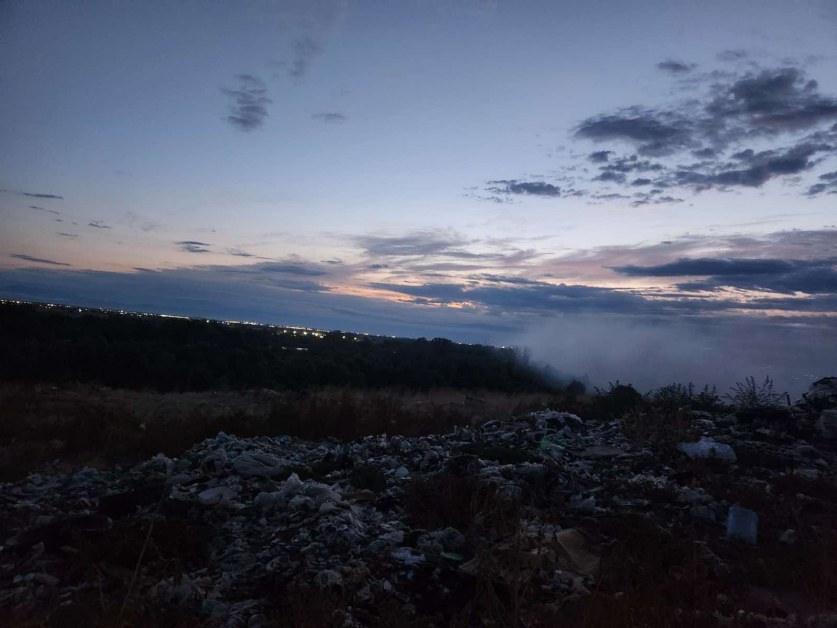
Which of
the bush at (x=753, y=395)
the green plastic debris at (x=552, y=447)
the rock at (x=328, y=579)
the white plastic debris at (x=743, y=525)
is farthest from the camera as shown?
the bush at (x=753, y=395)

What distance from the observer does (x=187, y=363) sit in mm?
22625

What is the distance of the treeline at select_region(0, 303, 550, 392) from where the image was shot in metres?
20.1

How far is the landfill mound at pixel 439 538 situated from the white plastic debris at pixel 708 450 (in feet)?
0.11

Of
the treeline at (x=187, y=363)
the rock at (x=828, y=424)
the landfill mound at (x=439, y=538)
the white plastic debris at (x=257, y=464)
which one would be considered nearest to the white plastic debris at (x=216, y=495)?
the landfill mound at (x=439, y=538)

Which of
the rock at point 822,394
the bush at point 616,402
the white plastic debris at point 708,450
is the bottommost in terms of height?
the white plastic debris at point 708,450

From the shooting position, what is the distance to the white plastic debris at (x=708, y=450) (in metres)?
7.99

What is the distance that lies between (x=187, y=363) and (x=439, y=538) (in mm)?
19429

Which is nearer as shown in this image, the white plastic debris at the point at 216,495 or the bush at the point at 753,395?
the white plastic debris at the point at 216,495

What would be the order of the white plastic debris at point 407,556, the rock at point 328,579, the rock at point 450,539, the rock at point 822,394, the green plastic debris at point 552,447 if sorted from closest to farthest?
the rock at point 328,579
the white plastic debris at point 407,556
the rock at point 450,539
the green plastic debris at point 552,447
the rock at point 822,394

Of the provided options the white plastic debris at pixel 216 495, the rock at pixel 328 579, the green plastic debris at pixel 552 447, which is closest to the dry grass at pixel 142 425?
the green plastic debris at pixel 552 447

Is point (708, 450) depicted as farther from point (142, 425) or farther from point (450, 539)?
Result: point (142, 425)

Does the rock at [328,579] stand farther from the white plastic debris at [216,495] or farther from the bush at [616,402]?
the bush at [616,402]

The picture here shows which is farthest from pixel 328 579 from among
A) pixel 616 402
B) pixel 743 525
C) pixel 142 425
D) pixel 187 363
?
pixel 187 363

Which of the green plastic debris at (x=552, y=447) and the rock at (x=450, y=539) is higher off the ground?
the green plastic debris at (x=552, y=447)
